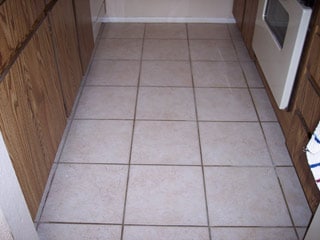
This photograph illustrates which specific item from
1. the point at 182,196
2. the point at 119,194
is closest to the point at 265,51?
the point at 182,196

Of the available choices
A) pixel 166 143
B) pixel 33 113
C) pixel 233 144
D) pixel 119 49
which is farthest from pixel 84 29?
pixel 233 144

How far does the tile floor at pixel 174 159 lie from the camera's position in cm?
146

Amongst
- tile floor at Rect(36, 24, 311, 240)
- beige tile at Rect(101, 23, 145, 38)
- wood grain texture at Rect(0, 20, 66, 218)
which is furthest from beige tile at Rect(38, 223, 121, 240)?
beige tile at Rect(101, 23, 145, 38)

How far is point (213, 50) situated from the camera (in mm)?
2688

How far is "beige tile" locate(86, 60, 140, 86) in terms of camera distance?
2324mm

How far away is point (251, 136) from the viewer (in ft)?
6.20

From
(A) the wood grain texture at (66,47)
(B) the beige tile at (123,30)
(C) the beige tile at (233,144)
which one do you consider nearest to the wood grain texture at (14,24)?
(A) the wood grain texture at (66,47)

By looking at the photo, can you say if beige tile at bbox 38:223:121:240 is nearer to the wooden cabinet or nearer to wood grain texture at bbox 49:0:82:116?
wood grain texture at bbox 49:0:82:116

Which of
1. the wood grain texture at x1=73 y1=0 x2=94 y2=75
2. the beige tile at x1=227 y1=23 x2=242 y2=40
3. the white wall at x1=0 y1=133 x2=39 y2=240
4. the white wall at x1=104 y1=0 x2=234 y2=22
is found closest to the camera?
the white wall at x1=0 y1=133 x2=39 y2=240

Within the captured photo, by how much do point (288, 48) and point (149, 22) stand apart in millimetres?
1787

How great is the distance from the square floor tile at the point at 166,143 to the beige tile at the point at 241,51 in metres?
0.87

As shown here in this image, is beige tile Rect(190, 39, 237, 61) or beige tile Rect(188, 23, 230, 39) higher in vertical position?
beige tile Rect(188, 23, 230, 39)

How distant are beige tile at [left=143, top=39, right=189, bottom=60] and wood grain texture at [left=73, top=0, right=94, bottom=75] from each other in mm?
474

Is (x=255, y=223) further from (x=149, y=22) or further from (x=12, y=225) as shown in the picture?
(x=149, y=22)
